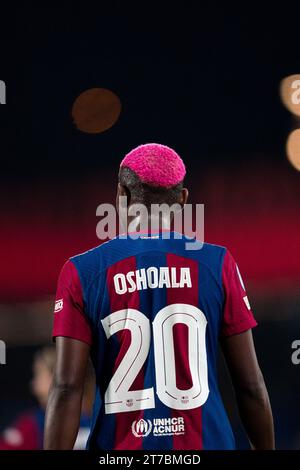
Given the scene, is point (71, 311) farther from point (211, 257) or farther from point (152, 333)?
point (211, 257)

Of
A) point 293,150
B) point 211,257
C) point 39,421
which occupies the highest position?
point 293,150

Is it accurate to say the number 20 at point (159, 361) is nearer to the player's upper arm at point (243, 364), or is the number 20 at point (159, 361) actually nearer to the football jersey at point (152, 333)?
the football jersey at point (152, 333)

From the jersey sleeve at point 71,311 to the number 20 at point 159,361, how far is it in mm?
62

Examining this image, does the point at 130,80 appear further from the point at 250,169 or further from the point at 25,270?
the point at 25,270

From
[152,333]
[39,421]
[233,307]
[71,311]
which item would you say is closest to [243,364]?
[233,307]

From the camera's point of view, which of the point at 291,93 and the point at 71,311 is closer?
the point at 71,311

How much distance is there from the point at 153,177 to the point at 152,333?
0.45 meters

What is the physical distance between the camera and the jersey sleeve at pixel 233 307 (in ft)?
7.32

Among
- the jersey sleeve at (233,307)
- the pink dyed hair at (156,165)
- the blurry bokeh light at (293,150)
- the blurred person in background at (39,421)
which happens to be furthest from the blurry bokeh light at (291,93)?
the jersey sleeve at (233,307)

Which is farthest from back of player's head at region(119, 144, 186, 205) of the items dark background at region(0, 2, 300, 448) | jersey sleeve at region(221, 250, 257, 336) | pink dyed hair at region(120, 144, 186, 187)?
dark background at region(0, 2, 300, 448)

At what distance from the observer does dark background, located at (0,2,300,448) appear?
7344 mm

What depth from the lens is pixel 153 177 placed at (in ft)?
7.51

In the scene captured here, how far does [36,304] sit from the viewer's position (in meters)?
7.36

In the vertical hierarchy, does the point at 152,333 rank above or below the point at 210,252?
below
